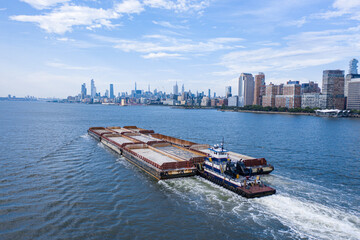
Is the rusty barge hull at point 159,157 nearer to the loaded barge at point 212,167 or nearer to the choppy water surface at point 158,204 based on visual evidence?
the loaded barge at point 212,167

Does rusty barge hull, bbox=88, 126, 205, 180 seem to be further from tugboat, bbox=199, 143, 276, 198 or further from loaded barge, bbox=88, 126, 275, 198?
tugboat, bbox=199, 143, 276, 198

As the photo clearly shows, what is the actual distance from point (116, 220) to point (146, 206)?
167 inches

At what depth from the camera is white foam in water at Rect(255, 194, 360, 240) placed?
2338cm

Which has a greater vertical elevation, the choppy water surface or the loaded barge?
the loaded barge

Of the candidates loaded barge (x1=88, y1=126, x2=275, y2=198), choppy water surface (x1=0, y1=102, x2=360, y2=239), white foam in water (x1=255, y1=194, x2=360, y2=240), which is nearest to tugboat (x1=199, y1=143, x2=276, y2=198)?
loaded barge (x1=88, y1=126, x2=275, y2=198)

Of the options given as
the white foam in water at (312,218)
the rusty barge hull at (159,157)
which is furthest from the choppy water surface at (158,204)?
the rusty barge hull at (159,157)

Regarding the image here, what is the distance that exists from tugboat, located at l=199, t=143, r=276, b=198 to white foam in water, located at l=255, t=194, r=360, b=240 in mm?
1353

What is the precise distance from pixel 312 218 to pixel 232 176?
10.7 m

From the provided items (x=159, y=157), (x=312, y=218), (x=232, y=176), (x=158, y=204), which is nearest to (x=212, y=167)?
(x=232, y=176)

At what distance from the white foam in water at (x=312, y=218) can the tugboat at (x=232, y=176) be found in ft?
4.44

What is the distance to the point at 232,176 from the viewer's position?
112 feet

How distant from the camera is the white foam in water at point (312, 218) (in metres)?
23.4

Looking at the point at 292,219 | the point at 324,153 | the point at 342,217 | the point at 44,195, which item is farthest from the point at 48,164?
the point at 324,153

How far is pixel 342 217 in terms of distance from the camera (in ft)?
87.0
